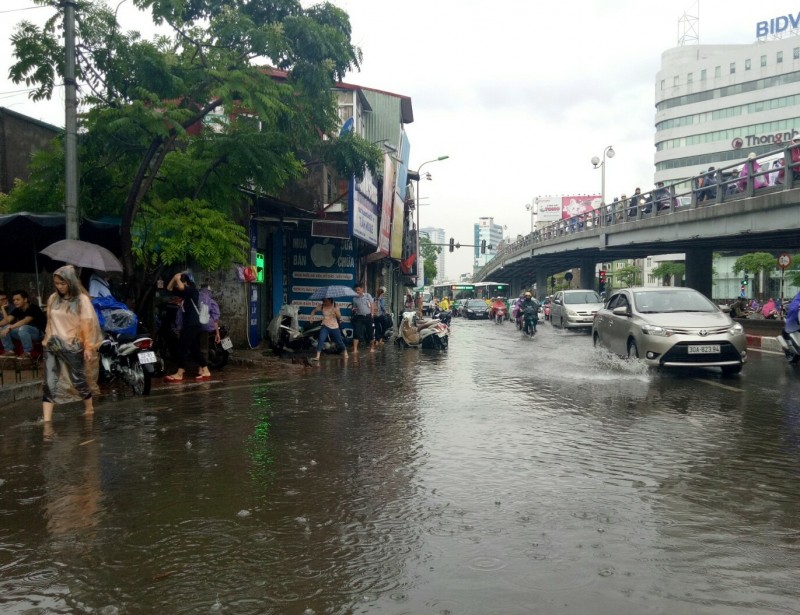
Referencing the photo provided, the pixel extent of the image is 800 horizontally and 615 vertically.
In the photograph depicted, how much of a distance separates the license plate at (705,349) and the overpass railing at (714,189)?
10.6m

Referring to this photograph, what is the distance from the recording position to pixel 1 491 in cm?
527

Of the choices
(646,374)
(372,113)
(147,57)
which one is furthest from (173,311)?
(372,113)

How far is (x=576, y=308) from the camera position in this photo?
30656mm

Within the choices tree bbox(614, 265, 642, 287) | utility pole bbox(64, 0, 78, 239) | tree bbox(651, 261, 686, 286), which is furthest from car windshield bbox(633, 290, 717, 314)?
tree bbox(614, 265, 642, 287)

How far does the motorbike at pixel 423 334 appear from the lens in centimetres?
2030

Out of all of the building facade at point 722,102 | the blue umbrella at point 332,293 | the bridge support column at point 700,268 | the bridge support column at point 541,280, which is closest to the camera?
the blue umbrella at point 332,293

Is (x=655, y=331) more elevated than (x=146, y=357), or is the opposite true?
(x=655, y=331)

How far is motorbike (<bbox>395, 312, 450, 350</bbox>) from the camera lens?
20.3 m

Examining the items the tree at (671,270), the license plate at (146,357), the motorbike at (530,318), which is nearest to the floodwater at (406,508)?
the license plate at (146,357)

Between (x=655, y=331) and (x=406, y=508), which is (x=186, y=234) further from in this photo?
(x=406, y=508)

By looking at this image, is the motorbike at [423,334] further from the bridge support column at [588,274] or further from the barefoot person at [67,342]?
the bridge support column at [588,274]

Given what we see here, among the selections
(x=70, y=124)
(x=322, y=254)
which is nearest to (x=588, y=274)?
(x=322, y=254)

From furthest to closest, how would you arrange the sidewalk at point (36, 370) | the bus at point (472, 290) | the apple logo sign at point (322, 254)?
1. the bus at point (472, 290)
2. the apple logo sign at point (322, 254)
3. the sidewalk at point (36, 370)

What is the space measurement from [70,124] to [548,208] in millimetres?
141655
